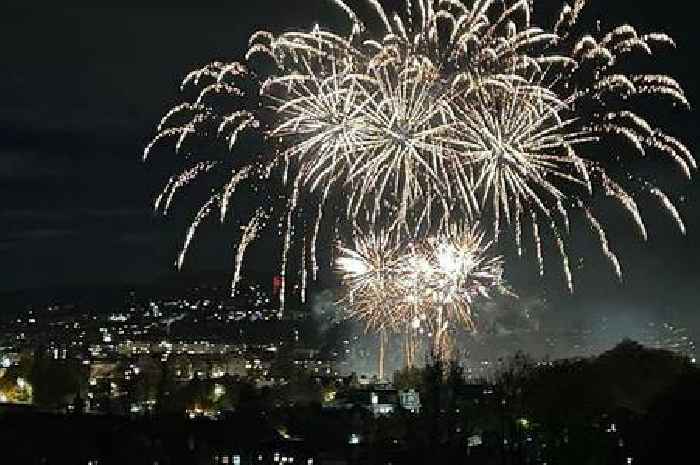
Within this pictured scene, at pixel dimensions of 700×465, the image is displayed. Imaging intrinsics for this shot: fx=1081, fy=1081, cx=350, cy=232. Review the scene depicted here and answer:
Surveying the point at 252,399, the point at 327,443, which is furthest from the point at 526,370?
the point at 327,443

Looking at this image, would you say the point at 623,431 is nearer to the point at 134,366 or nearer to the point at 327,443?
the point at 327,443

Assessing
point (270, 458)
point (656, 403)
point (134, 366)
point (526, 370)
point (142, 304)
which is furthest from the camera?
point (142, 304)

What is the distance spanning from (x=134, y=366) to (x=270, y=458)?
A: 52118mm

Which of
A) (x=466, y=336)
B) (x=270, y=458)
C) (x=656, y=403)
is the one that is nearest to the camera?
(x=656, y=403)

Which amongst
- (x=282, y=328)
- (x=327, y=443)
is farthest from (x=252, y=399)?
(x=282, y=328)

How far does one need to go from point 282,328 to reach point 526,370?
232 feet

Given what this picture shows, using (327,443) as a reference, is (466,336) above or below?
above

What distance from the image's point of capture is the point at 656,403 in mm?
27031

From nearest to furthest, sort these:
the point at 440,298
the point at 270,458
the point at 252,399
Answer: the point at 440,298
the point at 270,458
the point at 252,399

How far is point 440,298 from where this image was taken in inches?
1139

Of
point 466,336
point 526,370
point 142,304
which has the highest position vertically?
point 142,304

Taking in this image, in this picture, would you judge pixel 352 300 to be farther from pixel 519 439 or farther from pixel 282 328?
pixel 282 328

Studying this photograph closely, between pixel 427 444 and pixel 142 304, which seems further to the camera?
pixel 142 304

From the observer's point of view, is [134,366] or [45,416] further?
[134,366]
